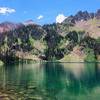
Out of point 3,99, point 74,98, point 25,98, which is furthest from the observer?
point 74,98

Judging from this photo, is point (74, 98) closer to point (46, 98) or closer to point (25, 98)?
point (46, 98)

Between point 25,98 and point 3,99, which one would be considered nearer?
point 3,99

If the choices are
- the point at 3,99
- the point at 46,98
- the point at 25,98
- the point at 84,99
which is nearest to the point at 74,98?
the point at 84,99

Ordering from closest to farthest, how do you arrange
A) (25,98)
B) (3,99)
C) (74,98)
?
(3,99) < (25,98) < (74,98)

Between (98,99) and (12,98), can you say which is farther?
(98,99)

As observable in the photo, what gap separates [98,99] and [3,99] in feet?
102

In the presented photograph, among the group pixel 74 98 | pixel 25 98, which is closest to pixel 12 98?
pixel 25 98

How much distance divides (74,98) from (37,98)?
13554 mm

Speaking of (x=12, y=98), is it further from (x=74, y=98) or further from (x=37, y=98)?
(x=74, y=98)

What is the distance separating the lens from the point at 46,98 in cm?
10081

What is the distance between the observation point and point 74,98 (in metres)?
106

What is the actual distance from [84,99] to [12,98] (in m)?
23.6

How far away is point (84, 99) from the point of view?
339ft

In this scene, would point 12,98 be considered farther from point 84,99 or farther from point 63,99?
point 84,99
